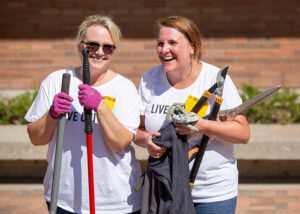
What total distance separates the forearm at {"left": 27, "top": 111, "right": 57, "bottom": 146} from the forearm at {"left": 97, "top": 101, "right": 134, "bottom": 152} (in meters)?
0.27

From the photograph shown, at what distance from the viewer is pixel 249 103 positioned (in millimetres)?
2254

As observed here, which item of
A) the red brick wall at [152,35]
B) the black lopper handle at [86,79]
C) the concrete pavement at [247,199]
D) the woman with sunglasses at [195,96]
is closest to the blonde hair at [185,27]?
the woman with sunglasses at [195,96]

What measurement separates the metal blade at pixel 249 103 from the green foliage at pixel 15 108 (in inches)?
132

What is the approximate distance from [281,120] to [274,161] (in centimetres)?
71

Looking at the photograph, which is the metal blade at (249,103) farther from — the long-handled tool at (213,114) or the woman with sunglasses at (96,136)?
the woman with sunglasses at (96,136)

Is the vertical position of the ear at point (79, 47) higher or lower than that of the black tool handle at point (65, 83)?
higher

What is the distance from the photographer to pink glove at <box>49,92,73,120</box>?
215 cm

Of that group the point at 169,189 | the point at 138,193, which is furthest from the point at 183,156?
the point at 138,193

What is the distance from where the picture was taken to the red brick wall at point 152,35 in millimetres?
5430

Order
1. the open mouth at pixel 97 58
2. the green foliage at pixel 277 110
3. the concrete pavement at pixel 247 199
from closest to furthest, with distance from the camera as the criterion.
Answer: the open mouth at pixel 97 58 → the concrete pavement at pixel 247 199 → the green foliage at pixel 277 110

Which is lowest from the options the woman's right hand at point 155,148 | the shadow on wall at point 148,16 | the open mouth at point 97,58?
the woman's right hand at point 155,148

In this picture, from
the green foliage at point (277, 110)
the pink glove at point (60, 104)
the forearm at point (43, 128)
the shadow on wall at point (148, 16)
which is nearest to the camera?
the pink glove at point (60, 104)

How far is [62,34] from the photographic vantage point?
554cm

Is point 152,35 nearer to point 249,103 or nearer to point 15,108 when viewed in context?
point 15,108
